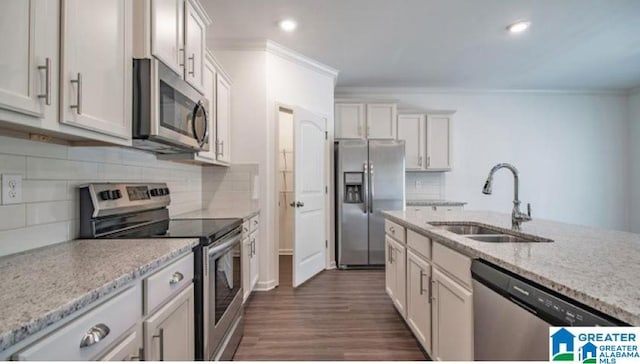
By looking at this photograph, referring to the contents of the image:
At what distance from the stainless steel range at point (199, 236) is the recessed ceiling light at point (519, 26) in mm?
3161

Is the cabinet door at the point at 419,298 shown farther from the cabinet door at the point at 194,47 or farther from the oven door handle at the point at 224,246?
the cabinet door at the point at 194,47

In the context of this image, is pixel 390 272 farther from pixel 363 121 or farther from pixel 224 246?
pixel 363 121

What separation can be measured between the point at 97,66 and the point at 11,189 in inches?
22.0

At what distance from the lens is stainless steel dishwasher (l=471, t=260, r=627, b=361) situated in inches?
34.0

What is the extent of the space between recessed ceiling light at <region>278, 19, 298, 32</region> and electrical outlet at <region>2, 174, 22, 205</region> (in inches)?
98.0

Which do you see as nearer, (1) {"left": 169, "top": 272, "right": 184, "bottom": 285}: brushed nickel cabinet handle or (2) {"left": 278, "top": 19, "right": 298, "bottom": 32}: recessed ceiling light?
(1) {"left": 169, "top": 272, "right": 184, "bottom": 285}: brushed nickel cabinet handle

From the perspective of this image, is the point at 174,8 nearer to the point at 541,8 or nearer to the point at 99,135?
the point at 99,135

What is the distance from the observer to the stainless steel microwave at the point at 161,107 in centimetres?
152

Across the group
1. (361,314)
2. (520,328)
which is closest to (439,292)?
(520,328)

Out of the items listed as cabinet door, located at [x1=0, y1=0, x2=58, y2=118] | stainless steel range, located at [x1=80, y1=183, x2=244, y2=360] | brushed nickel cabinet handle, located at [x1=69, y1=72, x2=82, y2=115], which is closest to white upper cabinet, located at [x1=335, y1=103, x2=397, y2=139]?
stainless steel range, located at [x1=80, y1=183, x2=244, y2=360]

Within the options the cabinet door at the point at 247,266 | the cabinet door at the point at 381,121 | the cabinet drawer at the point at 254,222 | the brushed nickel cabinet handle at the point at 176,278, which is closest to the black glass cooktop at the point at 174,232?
Answer: the brushed nickel cabinet handle at the point at 176,278

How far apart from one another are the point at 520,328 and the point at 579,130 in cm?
571

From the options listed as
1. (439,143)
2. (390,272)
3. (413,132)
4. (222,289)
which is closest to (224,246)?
(222,289)

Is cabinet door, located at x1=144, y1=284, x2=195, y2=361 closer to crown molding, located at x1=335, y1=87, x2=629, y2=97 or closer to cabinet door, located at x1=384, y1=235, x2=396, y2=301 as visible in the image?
cabinet door, located at x1=384, y1=235, x2=396, y2=301
